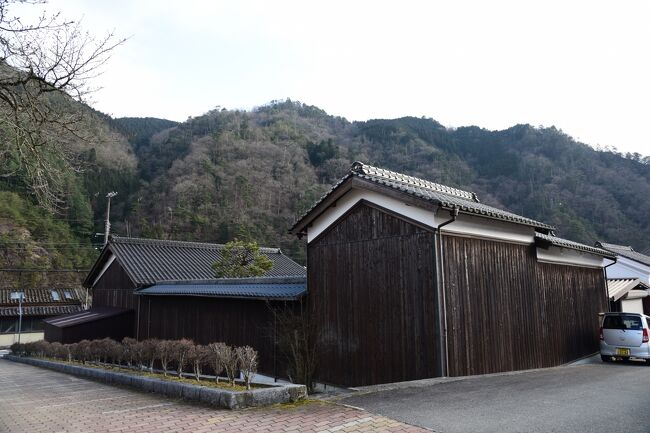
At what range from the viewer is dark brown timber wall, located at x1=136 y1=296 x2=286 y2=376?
471 inches

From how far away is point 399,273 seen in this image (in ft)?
31.3

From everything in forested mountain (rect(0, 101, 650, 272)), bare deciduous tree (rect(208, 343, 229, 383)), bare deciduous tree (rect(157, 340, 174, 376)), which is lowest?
bare deciduous tree (rect(157, 340, 174, 376))

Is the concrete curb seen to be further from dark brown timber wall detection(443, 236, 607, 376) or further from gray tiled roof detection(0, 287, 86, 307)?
gray tiled roof detection(0, 287, 86, 307)

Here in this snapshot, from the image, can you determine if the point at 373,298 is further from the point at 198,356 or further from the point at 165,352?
the point at 165,352

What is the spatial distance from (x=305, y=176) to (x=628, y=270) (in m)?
37.2

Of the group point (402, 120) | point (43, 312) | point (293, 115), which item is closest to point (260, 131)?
point (293, 115)

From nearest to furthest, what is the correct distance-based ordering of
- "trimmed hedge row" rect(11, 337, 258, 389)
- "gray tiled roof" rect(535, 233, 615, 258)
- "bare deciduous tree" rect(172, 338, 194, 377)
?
"trimmed hedge row" rect(11, 337, 258, 389)
"bare deciduous tree" rect(172, 338, 194, 377)
"gray tiled roof" rect(535, 233, 615, 258)

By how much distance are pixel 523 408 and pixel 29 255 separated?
41774 millimetres

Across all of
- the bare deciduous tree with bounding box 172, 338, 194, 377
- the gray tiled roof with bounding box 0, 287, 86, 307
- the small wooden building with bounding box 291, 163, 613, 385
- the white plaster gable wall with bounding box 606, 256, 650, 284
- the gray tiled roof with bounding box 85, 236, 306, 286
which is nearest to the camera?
the bare deciduous tree with bounding box 172, 338, 194, 377

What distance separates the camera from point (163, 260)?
2167cm

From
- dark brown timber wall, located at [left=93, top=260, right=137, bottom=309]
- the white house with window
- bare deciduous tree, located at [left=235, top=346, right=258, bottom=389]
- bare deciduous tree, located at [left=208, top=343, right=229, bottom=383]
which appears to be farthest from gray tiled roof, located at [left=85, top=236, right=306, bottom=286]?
the white house with window

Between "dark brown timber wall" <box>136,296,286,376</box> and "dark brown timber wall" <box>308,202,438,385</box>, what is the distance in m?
1.53

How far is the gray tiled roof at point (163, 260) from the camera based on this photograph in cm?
1961

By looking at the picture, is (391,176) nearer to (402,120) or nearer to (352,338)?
(352,338)
